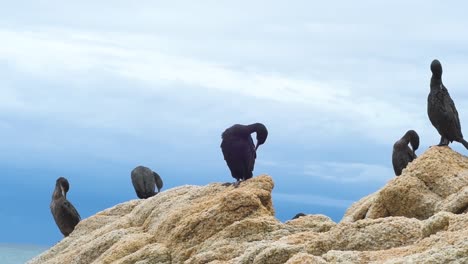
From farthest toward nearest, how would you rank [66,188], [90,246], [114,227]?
1. [66,188]
2. [114,227]
3. [90,246]

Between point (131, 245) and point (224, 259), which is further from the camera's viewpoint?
point (131, 245)

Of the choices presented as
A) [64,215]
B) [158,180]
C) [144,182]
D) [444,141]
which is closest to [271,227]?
[444,141]

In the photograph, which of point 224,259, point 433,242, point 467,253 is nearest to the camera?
point 467,253

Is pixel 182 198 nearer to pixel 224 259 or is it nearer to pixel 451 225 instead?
pixel 224 259

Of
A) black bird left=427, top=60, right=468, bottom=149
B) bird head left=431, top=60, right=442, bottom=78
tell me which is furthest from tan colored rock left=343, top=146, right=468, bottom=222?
bird head left=431, top=60, right=442, bottom=78

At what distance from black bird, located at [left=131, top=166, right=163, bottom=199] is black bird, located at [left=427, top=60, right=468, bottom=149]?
16601mm

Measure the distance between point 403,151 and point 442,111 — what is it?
487 centimetres

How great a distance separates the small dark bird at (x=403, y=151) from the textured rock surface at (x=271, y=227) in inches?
228

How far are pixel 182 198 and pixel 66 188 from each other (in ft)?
41.5

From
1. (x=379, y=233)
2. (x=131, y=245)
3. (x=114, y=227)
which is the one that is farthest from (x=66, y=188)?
(x=379, y=233)

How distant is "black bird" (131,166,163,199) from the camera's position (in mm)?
35781

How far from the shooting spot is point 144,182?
118 feet

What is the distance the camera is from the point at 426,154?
18.7 metres

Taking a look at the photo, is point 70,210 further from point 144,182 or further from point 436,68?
point 436,68
